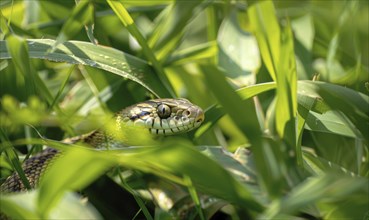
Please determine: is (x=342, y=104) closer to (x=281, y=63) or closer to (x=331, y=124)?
(x=331, y=124)

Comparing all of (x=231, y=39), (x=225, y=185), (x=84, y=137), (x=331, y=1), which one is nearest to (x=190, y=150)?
(x=225, y=185)

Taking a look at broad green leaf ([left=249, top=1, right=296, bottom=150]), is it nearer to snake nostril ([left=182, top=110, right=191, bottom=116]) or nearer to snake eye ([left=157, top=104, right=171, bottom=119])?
snake nostril ([left=182, top=110, right=191, bottom=116])

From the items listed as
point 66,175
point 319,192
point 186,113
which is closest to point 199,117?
point 186,113

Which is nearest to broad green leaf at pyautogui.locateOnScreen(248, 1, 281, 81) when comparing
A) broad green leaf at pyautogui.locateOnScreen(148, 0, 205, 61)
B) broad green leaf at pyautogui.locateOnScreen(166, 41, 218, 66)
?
broad green leaf at pyautogui.locateOnScreen(148, 0, 205, 61)

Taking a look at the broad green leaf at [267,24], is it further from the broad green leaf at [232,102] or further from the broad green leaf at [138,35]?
the broad green leaf at [138,35]

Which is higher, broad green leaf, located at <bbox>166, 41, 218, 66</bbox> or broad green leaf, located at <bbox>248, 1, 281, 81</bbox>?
broad green leaf, located at <bbox>248, 1, 281, 81</bbox>

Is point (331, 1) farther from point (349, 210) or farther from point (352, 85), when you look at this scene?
point (349, 210)

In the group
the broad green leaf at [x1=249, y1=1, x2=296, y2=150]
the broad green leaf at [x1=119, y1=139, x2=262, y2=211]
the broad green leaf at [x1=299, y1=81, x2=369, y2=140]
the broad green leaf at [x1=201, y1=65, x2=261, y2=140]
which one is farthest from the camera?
the broad green leaf at [x1=299, y1=81, x2=369, y2=140]

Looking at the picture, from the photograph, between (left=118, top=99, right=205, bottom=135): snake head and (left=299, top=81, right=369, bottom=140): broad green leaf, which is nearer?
(left=299, top=81, right=369, bottom=140): broad green leaf
